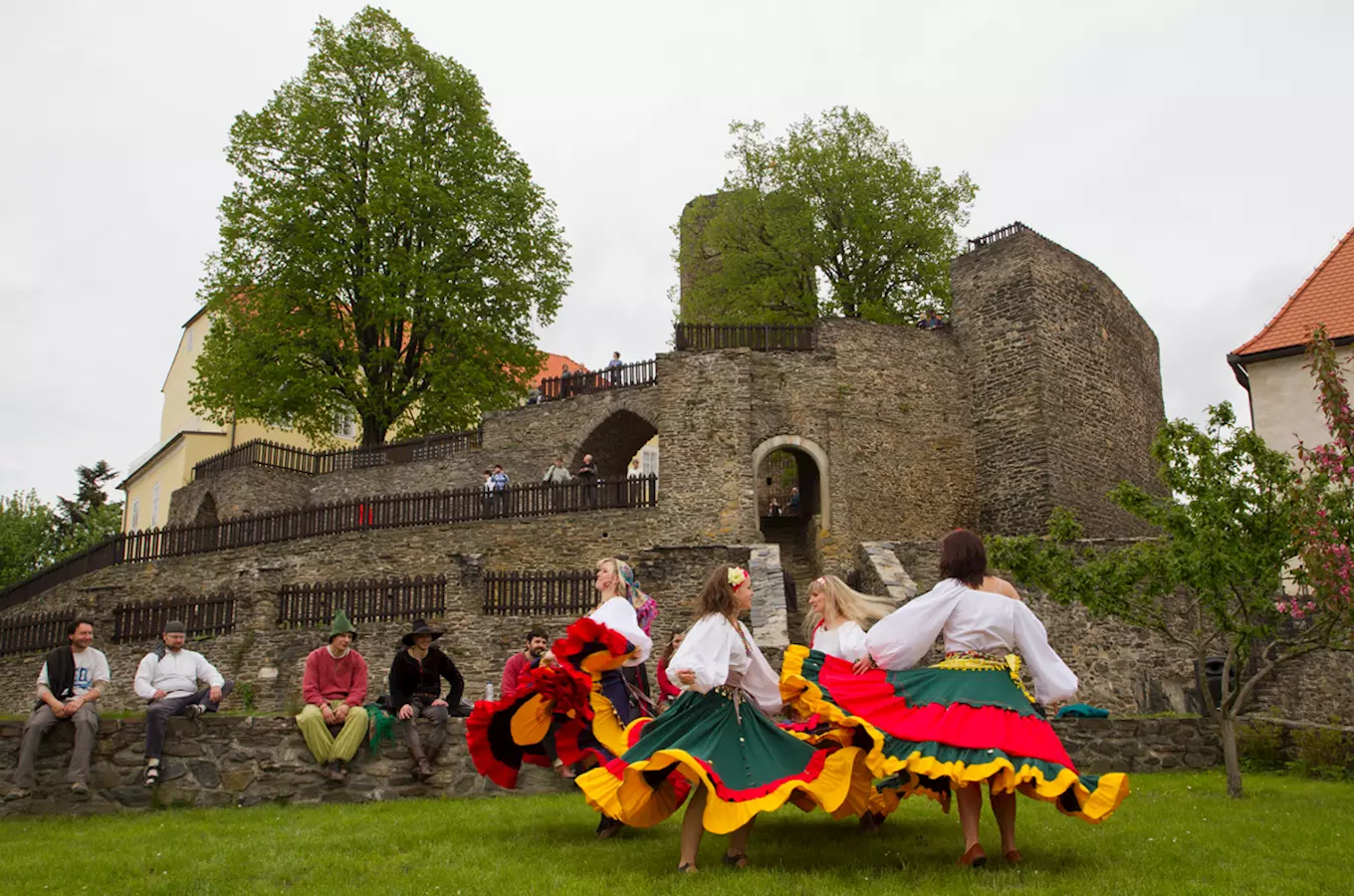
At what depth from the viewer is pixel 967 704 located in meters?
6.35

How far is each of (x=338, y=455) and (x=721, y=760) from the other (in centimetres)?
2680

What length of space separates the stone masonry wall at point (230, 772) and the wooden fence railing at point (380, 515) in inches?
546

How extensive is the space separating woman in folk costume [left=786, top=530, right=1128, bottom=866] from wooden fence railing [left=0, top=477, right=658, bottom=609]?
1696cm

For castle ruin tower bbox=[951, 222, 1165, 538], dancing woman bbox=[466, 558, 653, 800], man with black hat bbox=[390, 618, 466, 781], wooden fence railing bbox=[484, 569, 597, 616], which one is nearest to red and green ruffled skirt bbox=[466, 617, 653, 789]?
dancing woman bbox=[466, 558, 653, 800]

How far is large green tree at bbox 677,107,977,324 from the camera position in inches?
1254

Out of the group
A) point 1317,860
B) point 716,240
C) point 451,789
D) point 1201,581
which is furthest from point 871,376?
point 1317,860

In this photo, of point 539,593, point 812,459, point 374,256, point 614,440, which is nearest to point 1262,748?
point 539,593

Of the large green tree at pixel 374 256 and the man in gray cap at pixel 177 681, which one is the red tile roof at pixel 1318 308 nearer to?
the large green tree at pixel 374 256

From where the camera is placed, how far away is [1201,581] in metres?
10.3

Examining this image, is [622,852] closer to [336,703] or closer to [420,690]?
[420,690]

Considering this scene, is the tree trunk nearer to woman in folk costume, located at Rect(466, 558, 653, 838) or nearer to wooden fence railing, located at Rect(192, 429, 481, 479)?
woman in folk costume, located at Rect(466, 558, 653, 838)

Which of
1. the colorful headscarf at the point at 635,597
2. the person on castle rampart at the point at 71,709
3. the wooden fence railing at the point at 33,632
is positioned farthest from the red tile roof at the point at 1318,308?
the wooden fence railing at the point at 33,632

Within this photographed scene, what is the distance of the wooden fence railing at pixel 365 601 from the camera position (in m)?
18.7

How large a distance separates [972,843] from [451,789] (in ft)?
16.8
